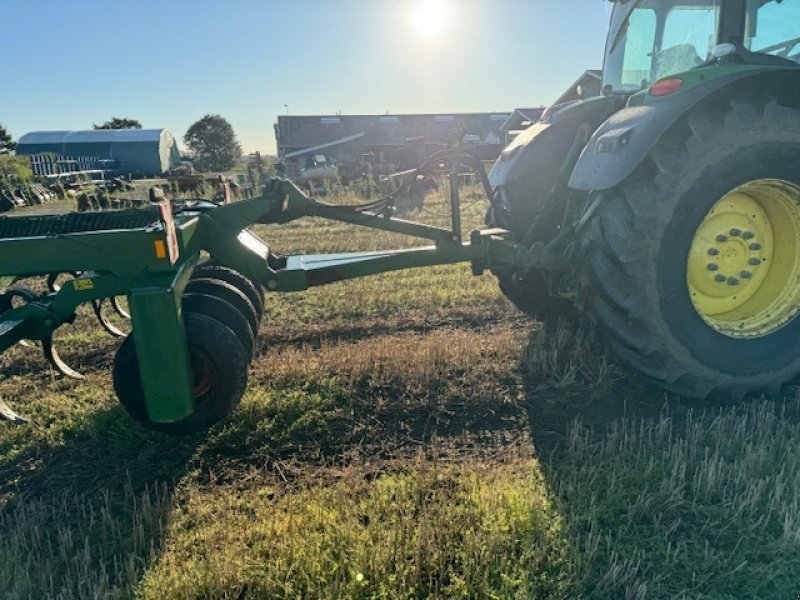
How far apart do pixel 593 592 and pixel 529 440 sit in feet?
3.36

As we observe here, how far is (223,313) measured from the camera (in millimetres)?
3094

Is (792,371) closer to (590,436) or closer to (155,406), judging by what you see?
(590,436)

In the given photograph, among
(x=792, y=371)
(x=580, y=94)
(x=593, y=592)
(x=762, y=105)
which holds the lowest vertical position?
(x=593, y=592)

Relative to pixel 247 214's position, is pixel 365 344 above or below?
below

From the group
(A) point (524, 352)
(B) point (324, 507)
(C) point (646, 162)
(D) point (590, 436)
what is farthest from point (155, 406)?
(C) point (646, 162)

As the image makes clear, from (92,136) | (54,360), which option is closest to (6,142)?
(92,136)

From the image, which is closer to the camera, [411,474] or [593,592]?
[593,592]

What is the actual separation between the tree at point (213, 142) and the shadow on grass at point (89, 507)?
44.3 metres

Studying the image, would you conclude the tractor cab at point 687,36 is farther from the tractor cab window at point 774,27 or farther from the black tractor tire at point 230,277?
the black tractor tire at point 230,277

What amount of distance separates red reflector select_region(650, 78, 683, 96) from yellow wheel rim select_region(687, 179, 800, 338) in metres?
0.61

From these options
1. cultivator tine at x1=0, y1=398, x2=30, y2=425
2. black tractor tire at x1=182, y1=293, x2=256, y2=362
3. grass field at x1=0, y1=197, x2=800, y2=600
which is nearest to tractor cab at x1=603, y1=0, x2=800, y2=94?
grass field at x1=0, y1=197, x2=800, y2=600

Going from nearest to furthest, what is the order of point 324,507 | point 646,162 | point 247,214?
point 324,507, point 646,162, point 247,214

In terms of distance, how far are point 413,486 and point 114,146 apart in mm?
40917

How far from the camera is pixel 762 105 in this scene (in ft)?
9.57
